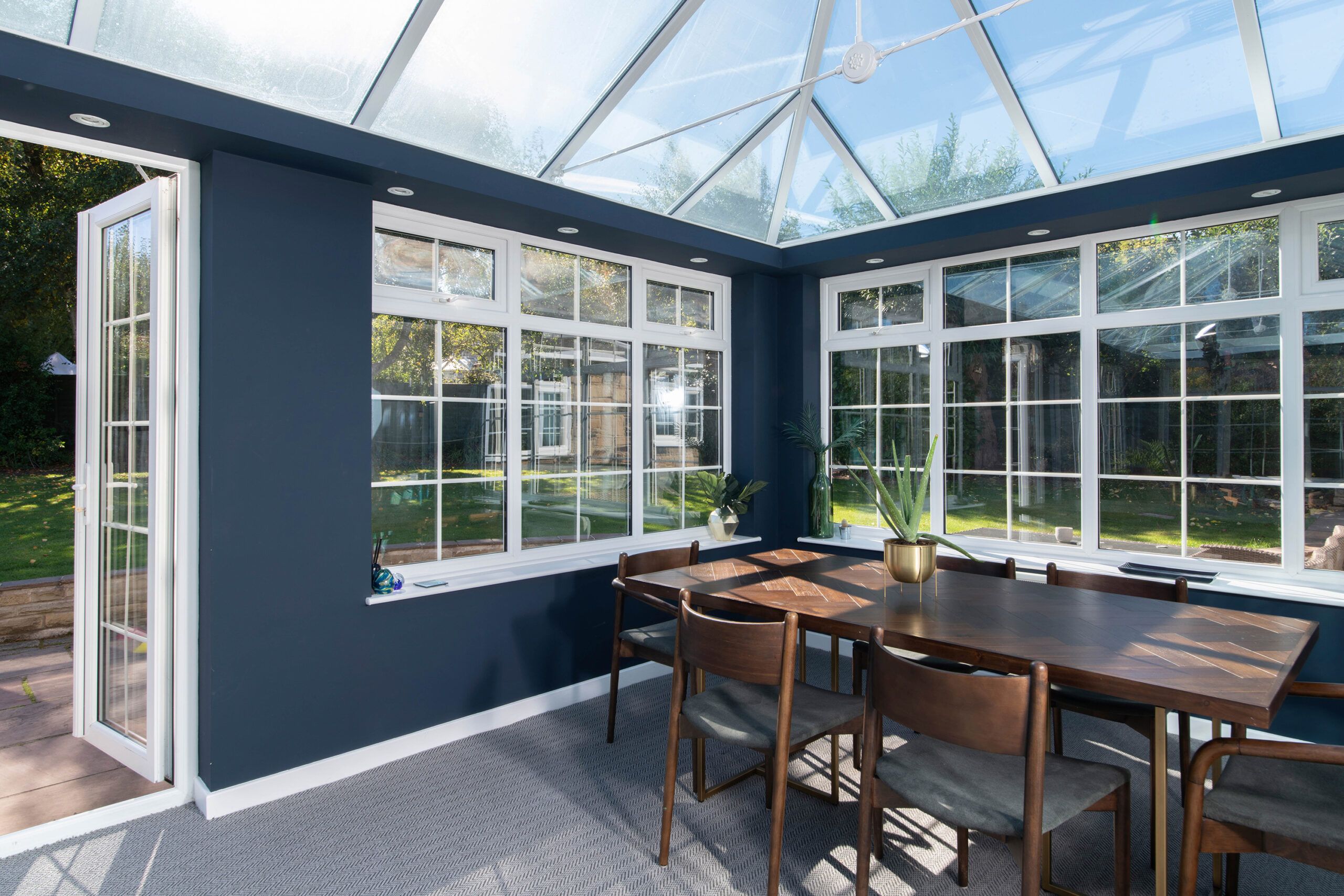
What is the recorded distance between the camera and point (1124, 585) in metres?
2.92

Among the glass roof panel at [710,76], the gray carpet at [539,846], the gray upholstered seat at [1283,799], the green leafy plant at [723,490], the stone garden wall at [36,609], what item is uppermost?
the glass roof panel at [710,76]

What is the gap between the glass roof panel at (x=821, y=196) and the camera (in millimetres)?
4211

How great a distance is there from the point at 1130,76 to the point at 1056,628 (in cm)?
256

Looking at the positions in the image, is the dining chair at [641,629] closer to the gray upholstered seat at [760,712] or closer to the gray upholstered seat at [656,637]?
the gray upholstered seat at [656,637]

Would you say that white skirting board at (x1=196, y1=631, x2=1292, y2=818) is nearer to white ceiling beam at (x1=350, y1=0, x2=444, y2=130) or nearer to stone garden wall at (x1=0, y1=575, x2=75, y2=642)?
white ceiling beam at (x1=350, y1=0, x2=444, y2=130)

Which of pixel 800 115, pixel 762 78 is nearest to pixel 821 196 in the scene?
pixel 800 115

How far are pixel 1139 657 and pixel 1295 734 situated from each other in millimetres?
2323

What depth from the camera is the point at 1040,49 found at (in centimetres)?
323

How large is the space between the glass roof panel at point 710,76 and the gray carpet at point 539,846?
2.88 metres

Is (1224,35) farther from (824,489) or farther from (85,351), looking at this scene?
(85,351)

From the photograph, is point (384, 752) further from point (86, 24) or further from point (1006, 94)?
point (1006, 94)

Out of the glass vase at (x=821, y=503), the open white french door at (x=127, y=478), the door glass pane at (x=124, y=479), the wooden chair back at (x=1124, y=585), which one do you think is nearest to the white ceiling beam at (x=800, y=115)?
the glass vase at (x=821, y=503)

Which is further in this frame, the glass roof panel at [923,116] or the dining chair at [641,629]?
the glass roof panel at [923,116]

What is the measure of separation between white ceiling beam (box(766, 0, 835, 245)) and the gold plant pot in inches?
71.5
